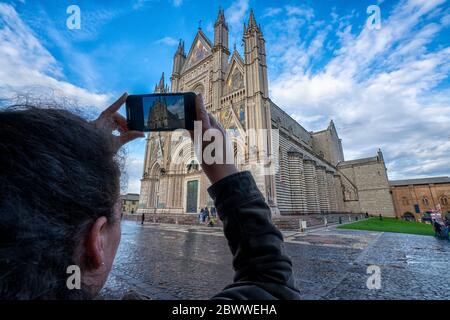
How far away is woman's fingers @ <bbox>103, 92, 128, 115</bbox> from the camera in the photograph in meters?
1.10

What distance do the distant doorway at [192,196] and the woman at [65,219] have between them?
18.9 metres

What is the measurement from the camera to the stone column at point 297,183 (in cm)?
1616

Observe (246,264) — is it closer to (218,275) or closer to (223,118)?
(218,275)

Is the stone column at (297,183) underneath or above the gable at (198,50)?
underneath

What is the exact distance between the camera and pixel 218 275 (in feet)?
12.2

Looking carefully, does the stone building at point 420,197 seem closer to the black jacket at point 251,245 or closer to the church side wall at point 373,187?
the church side wall at point 373,187

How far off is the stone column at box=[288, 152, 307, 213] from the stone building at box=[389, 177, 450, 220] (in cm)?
3462

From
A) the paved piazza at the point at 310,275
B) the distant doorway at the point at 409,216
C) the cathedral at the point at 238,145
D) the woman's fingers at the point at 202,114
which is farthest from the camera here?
the distant doorway at the point at 409,216

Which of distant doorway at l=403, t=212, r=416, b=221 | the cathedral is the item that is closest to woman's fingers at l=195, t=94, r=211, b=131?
the cathedral

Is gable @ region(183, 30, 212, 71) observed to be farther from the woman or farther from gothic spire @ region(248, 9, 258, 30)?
the woman

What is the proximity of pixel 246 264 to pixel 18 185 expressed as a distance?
0.73m

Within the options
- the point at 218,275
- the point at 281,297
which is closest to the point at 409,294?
the point at 218,275

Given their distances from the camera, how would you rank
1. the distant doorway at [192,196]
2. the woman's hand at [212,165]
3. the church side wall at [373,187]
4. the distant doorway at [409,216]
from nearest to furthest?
the woman's hand at [212,165]
the distant doorway at [192,196]
the church side wall at [373,187]
the distant doorway at [409,216]

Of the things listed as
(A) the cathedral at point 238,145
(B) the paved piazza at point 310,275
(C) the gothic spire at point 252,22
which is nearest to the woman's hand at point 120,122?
(B) the paved piazza at point 310,275
